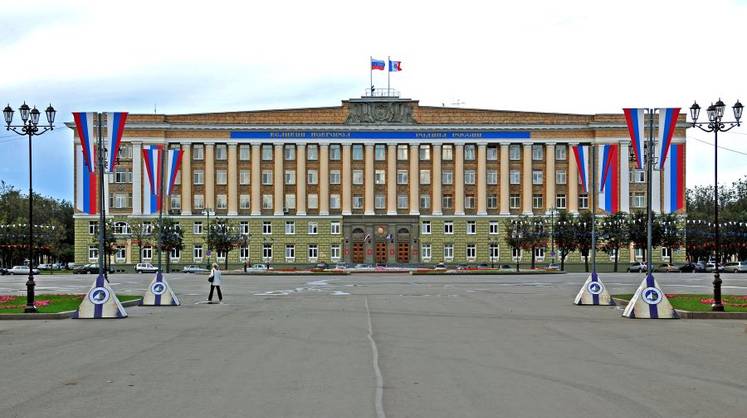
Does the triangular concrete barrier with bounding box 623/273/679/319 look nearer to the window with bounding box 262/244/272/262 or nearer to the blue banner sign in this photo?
the blue banner sign

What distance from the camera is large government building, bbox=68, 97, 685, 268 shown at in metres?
→ 104

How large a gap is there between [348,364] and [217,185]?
93236 mm

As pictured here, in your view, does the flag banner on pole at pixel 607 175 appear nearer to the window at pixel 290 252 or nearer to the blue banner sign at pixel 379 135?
the blue banner sign at pixel 379 135

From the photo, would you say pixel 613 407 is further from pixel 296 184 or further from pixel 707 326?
pixel 296 184

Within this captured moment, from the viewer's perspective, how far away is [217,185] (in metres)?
106

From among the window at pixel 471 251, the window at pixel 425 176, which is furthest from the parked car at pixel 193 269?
the window at pixel 471 251

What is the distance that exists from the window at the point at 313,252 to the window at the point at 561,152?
30.4 metres

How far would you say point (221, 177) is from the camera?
10594 cm

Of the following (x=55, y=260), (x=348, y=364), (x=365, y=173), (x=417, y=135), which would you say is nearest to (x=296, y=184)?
(x=365, y=173)

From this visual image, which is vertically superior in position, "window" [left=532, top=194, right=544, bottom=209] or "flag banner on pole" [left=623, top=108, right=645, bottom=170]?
"flag banner on pole" [left=623, top=108, right=645, bottom=170]

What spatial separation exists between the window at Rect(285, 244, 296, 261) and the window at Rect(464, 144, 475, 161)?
23.0 meters

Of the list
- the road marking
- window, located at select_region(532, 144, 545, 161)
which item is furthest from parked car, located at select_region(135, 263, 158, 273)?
the road marking

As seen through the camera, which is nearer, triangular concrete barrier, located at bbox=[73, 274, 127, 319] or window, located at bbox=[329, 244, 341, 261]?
triangular concrete barrier, located at bbox=[73, 274, 127, 319]

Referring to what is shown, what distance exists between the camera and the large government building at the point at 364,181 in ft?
343
